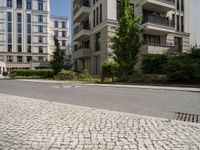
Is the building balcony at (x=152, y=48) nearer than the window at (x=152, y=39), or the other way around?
the building balcony at (x=152, y=48)

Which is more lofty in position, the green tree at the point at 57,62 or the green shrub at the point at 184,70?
the green tree at the point at 57,62

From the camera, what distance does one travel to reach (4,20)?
70.8 metres

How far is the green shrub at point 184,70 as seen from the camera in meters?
17.6

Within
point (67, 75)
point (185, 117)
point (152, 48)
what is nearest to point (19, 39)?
point (67, 75)

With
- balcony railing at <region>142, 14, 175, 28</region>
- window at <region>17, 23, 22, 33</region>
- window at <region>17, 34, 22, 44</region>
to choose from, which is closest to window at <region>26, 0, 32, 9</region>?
window at <region>17, 23, 22, 33</region>

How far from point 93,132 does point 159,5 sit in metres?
28.7

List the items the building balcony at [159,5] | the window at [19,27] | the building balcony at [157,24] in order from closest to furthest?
the building balcony at [157,24], the building balcony at [159,5], the window at [19,27]

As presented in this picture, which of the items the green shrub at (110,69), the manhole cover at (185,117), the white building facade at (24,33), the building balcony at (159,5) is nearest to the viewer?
the manhole cover at (185,117)

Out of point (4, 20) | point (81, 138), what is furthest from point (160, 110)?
point (4, 20)

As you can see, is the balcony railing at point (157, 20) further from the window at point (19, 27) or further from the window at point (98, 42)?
the window at point (19, 27)

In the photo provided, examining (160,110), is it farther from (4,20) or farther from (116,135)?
(4,20)

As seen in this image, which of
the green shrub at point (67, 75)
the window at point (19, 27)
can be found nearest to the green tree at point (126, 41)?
the green shrub at point (67, 75)

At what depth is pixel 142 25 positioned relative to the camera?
29.1m

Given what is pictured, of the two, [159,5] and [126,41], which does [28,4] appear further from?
[126,41]
